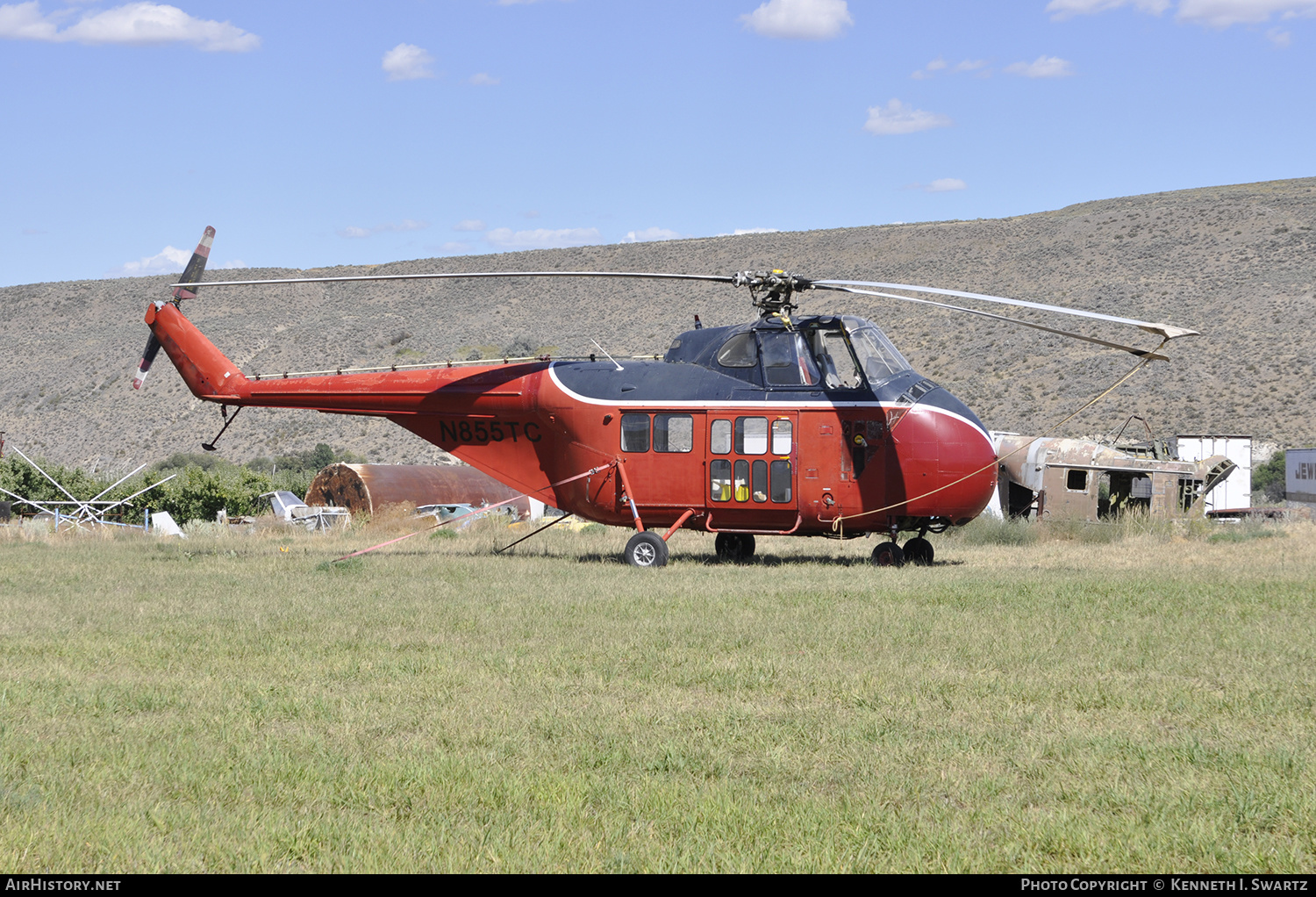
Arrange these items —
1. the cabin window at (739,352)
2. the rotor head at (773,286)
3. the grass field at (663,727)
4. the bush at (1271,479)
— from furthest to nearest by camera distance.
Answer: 1. the bush at (1271,479)
2. the cabin window at (739,352)
3. the rotor head at (773,286)
4. the grass field at (663,727)

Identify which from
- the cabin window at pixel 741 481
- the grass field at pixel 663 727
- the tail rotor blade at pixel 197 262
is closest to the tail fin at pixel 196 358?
the tail rotor blade at pixel 197 262

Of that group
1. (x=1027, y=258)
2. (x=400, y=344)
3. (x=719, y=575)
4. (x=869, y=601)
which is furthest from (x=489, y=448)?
(x=1027, y=258)

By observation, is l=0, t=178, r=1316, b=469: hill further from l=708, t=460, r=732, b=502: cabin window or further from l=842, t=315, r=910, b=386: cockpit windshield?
l=708, t=460, r=732, b=502: cabin window

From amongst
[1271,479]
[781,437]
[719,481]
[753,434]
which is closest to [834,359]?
[781,437]

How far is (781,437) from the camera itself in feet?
55.8

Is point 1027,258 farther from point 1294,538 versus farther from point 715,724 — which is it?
point 715,724

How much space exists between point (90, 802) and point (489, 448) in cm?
1339

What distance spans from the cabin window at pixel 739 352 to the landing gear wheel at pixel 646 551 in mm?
2822

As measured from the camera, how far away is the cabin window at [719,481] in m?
17.2

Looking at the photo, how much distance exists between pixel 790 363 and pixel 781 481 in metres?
1.73

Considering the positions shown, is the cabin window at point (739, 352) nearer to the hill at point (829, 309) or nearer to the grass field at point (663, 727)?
the grass field at point (663, 727)

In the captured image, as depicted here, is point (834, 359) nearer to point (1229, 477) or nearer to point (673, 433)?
point (673, 433)

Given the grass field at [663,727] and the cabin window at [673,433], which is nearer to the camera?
the grass field at [663,727]

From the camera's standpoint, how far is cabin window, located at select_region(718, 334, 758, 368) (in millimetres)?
17328
